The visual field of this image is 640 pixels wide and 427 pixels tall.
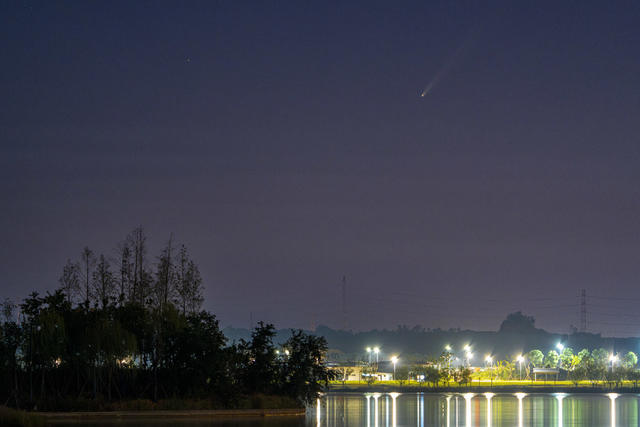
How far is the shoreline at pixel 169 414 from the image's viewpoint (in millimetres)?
37188

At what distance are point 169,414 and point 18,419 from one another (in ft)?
33.6

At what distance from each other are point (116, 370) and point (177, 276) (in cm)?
652

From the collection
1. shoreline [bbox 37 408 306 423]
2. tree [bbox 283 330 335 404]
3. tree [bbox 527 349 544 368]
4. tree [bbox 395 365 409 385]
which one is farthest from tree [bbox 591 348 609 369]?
shoreline [bbox 37 408 306 423]

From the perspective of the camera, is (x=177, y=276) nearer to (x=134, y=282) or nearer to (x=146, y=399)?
(x=134, y=282)

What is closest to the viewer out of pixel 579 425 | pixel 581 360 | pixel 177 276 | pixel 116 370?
pixel 579 425

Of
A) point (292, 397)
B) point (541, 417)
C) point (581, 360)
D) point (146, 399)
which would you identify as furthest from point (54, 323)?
point (581, 360)

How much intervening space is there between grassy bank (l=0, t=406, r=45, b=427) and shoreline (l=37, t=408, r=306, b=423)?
225 inches

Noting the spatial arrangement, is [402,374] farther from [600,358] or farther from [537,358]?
[537,358]

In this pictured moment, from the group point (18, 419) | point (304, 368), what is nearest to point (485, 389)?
point (304, 368)

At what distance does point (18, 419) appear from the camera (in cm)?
2894

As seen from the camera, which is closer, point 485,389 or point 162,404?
point 162,404

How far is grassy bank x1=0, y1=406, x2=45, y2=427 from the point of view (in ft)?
93.1

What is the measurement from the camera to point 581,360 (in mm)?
123750

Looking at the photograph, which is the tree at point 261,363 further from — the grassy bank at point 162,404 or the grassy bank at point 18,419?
the grassy bank at point 18,419
